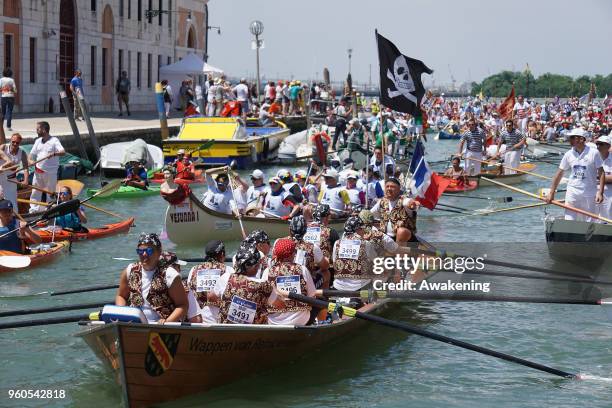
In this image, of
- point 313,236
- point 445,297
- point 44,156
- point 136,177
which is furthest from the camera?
point 136,177

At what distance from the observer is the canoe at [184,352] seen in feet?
31.6

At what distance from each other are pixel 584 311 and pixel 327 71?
4727 cm

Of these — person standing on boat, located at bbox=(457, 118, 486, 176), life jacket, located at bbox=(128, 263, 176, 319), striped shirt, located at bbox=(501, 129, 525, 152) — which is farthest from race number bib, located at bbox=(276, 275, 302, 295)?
striped shirt, located at bbox=(501, 129, 525, 152)

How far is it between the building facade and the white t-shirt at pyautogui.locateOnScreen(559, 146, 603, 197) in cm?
2252

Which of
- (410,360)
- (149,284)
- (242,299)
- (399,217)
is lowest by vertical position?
(410,360)

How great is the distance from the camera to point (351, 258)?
12789 mm

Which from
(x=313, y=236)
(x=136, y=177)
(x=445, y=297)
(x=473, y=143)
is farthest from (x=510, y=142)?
(x=313, y=236)

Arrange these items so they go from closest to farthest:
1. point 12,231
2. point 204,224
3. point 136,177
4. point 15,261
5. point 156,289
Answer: point 156,289, point 15,261, point 12,231, point 204,224, point 136,177

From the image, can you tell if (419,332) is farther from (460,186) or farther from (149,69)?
(149,69)

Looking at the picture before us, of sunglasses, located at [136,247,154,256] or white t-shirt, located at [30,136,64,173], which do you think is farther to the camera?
white t-shirt, located at [30,136,64,173]

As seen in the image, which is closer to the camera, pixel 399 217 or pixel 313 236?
pixel 313 236

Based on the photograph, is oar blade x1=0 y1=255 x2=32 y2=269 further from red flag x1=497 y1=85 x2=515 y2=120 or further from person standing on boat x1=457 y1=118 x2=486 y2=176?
red flag x1=497 y1=85 x2=515 y2=120

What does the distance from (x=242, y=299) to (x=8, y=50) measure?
31499 mm

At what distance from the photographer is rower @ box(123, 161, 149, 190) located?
87.9 feet
